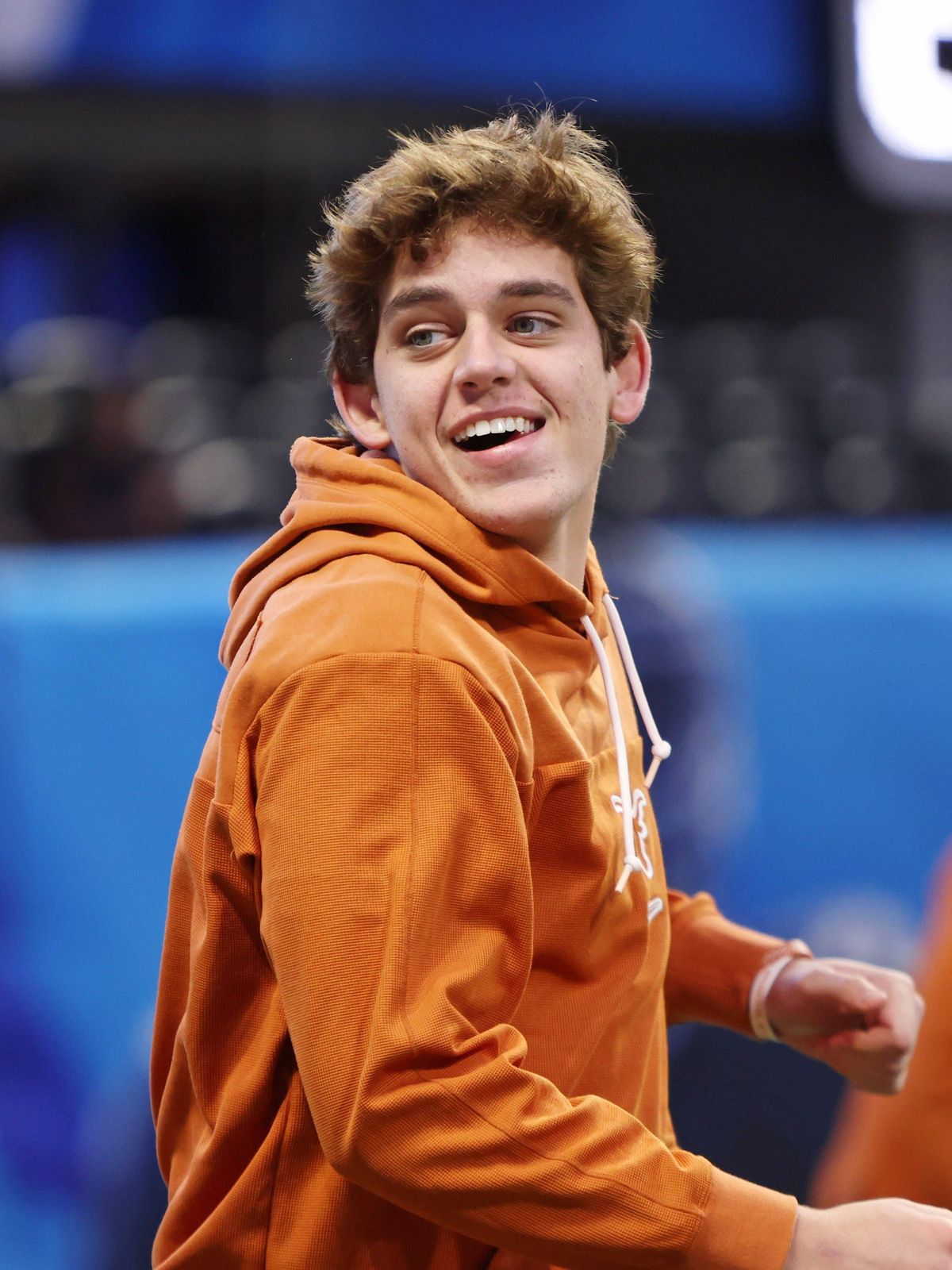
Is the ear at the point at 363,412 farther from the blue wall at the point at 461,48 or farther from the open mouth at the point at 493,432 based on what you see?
the blue wall at the point at 461,48

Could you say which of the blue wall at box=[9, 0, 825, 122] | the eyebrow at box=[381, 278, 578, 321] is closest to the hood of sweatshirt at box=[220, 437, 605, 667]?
the eyebrow at box=[381, 278, 578, 321]

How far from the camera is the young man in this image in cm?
96

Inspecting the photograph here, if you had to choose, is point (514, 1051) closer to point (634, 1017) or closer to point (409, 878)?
point (409, 878)

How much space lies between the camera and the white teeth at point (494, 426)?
1.18 meters

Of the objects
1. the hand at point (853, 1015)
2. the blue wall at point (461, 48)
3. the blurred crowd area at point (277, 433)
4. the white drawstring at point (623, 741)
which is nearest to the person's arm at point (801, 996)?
the hand at point (853, 1015)

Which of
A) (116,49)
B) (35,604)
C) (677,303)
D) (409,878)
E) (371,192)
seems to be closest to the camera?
(409,878)

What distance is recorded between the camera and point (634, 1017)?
48.6 inches

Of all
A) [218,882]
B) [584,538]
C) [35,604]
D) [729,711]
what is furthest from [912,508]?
[218,882]

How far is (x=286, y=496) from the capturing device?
9.77 ft

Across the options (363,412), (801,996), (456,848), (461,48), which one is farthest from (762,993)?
(461,48)

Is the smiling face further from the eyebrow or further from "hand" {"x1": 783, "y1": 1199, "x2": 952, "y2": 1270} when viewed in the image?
"hand" {"x1": 783, "y1": 1199, "x2": 952, "y2": 1270}

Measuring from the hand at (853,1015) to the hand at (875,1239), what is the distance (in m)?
0.35

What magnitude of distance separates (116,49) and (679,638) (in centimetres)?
225

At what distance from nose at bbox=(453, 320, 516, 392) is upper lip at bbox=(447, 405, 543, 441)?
2cm
